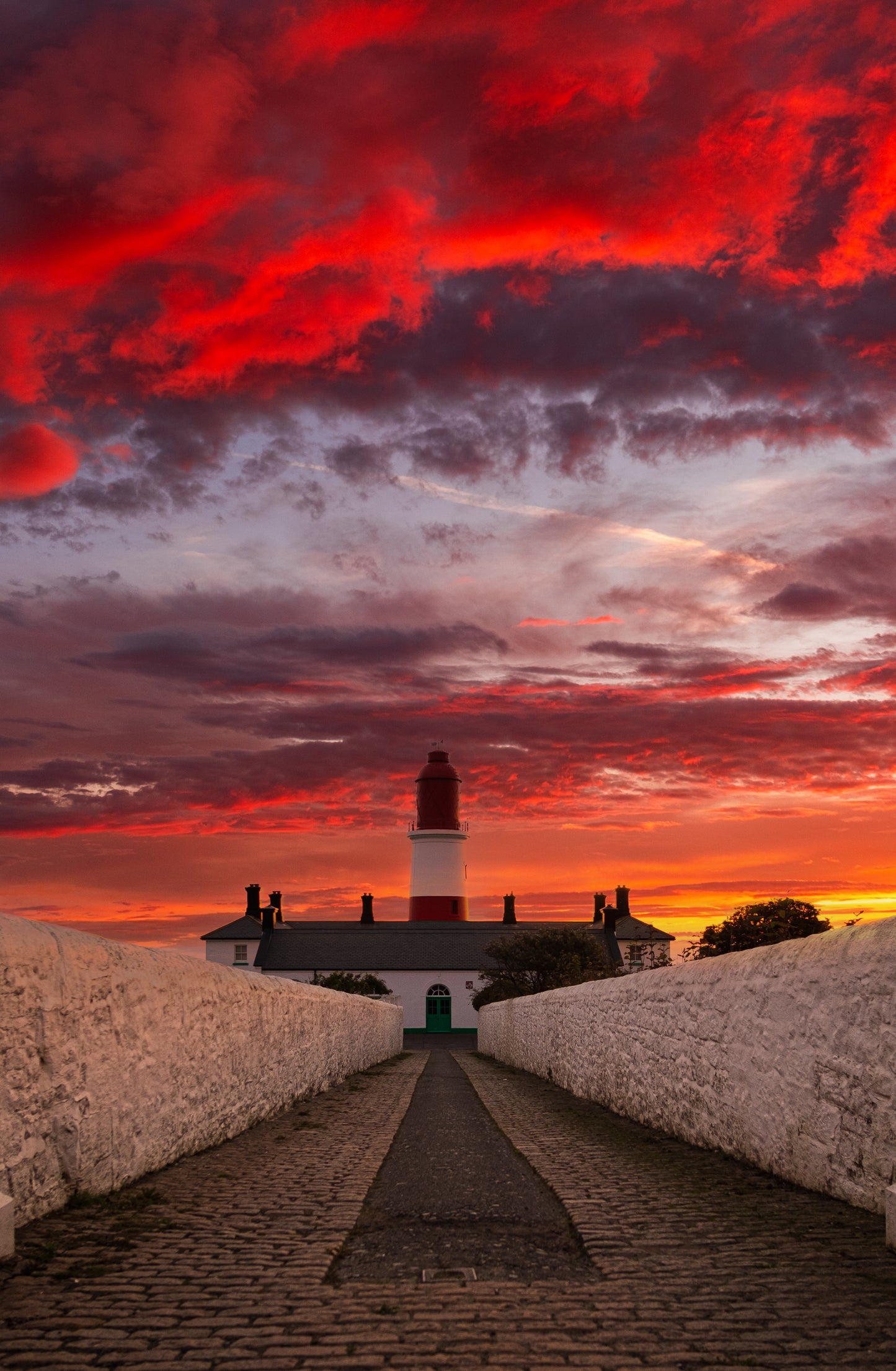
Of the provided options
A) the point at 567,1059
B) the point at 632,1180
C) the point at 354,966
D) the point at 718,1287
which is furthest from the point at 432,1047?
the point at 718,1287

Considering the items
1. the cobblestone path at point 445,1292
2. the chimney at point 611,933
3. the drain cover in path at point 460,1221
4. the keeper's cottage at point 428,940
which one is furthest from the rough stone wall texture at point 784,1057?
the chimney at point 611,933

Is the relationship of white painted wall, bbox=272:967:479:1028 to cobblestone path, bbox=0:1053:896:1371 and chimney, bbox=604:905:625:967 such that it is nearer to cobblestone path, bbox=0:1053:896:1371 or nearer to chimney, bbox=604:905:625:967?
chimney, bbox=604:905:625:967

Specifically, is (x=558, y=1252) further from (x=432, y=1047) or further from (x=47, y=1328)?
(x=432, y=1047)

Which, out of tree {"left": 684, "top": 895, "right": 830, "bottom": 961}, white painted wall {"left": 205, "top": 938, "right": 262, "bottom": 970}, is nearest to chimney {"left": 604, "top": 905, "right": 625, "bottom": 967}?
white painted wall {"left": 205, "top": 938, "right": 262, "bottom": 970}

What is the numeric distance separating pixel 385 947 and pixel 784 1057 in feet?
184

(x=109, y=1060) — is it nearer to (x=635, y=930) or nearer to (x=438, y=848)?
(x=438, y=848)

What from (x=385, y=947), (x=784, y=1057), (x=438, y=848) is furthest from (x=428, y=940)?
(x=784, y=1057)

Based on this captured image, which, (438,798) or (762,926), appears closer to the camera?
(762,926)

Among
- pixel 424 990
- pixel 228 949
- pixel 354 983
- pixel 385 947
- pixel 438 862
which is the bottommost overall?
pixel 424 990

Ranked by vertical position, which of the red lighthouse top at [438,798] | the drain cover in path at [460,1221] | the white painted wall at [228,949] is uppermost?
the red lighthouse top at [438,798]

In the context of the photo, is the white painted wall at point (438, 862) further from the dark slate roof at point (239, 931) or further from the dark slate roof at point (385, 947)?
the dark slate roof at point (239, 931)

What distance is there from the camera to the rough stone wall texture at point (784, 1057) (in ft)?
17.6

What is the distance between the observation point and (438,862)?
59.2m

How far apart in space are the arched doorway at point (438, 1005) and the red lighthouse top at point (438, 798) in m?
9.72
